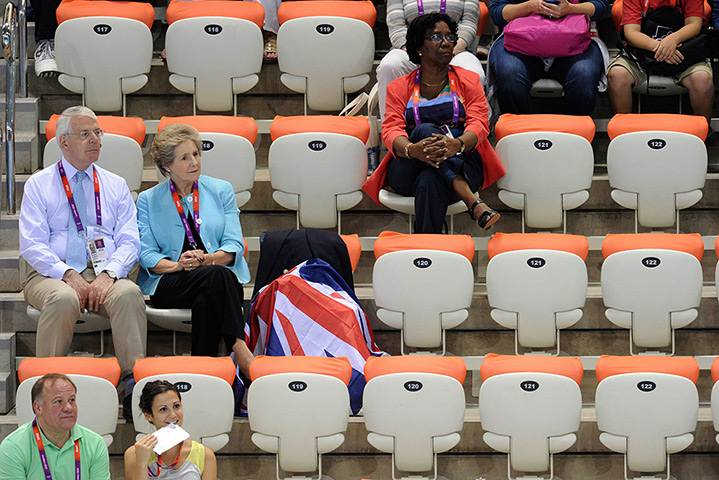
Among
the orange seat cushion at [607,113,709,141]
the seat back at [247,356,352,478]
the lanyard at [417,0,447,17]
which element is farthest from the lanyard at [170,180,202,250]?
the orange seat cushion at [607,113,709,141]

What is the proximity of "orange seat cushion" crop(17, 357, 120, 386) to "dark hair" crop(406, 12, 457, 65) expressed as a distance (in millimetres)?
1825

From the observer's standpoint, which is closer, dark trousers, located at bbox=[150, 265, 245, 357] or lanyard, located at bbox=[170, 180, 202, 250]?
dark trousers, located at bbox=[150, 265, 245, 357]

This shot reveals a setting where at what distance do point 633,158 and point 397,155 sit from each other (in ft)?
3.13

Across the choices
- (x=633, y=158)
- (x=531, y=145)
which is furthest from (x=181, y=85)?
(x=633, y=158)

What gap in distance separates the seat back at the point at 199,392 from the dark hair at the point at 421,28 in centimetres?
165

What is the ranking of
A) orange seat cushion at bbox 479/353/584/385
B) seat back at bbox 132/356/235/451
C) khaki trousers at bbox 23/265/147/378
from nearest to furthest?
seat back at bbox 132/356/235/451 < orange seat cushion at bbox 479/353/584/385 < khaki trousers at bbox 23/265/147/378

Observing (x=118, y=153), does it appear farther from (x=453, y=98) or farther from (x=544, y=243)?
(x=544, y=243)

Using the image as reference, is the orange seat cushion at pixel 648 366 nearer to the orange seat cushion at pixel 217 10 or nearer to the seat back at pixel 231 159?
the seat back at pixel 231 159

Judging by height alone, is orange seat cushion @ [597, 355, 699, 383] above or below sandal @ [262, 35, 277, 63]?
below

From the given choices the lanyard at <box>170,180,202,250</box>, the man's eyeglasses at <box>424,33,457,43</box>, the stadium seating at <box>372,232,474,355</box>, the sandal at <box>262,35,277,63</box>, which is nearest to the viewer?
the stadium seating at <box>372,232,474,355</box>

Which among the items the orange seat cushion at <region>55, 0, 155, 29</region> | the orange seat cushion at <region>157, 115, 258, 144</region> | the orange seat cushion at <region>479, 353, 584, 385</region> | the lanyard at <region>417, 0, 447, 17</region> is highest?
the lanyard at <region>417, 0, 447, 17</region>

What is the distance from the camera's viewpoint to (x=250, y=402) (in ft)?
12.2

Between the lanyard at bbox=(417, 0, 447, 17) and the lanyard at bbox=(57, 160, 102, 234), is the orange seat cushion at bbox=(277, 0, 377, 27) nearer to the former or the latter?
the lanyard at bbox=(417, 0, 447, 17)

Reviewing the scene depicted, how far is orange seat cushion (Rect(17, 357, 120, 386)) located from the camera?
3.71 meters
